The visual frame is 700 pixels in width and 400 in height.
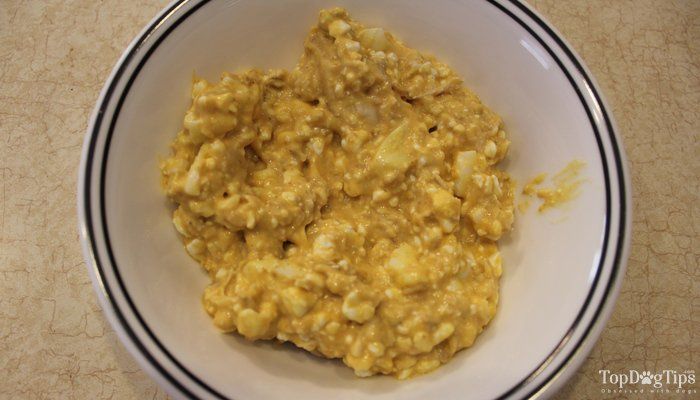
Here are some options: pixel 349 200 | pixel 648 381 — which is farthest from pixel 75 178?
pixel 648 381

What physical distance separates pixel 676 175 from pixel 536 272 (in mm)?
621

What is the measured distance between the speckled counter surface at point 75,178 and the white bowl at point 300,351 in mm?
315

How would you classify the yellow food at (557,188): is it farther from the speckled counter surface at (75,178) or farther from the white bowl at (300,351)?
the speckled counter surface at (75,178)

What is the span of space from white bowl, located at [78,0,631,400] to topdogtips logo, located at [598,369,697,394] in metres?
0.37

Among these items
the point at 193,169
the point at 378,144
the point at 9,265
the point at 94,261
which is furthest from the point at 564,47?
the point at 9,265

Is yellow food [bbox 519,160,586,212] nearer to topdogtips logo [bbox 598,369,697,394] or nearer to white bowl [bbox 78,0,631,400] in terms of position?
white bowl [bbox 78,0,631,400]

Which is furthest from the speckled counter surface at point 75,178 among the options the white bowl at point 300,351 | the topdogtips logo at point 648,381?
the white bowl at point 300,351

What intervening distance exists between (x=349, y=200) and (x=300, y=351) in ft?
1.17

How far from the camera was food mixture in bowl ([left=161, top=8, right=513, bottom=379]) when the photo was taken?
1.16 meters

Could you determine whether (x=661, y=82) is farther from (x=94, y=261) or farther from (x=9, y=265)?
(x=9, y=265)

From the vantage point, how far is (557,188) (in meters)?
1.33

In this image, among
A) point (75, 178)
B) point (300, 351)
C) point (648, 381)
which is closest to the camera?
point (300, 351)

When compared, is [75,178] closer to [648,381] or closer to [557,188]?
[557,188]

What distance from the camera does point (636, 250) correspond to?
1.54 m
